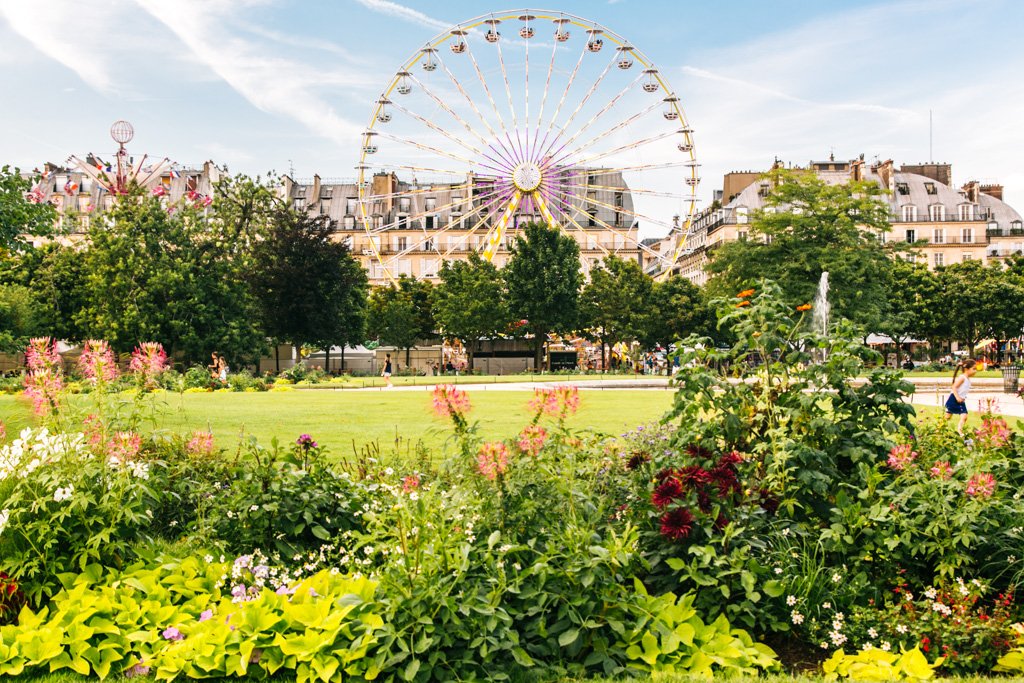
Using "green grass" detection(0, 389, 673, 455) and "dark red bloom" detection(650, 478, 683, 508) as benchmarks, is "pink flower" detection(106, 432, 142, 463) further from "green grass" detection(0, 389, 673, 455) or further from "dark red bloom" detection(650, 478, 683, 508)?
"dark red bloom" detection(650, 478, 683, 508)

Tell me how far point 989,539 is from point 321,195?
9689 cm

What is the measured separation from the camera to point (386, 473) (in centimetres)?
702

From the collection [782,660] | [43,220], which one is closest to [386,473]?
[782,660]

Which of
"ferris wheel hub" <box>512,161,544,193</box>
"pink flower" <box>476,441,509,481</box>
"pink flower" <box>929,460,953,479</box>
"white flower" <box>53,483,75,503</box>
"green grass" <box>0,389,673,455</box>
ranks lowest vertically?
"green grass" <box>0,389,673,455</box>

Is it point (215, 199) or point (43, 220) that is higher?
point (215, 199)

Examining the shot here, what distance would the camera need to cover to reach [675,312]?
6531 centimetres

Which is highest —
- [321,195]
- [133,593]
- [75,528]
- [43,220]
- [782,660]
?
[321,195]

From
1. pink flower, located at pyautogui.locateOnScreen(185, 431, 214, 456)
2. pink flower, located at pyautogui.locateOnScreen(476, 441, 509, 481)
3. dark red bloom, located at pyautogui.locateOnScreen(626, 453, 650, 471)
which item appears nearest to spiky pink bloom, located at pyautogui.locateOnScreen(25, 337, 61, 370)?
pink flower, located at pyautogui.locateOnScreen(185, 431, 214, 456)

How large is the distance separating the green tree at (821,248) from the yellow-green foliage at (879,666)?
38.2m

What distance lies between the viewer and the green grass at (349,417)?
1195 centimetres

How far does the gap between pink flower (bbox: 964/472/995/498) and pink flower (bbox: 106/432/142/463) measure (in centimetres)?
547

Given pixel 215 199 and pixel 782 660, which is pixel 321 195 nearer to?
pixel 215 199

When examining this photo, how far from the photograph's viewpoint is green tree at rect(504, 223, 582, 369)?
54.6 metres

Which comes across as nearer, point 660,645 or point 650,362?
point 660,645
